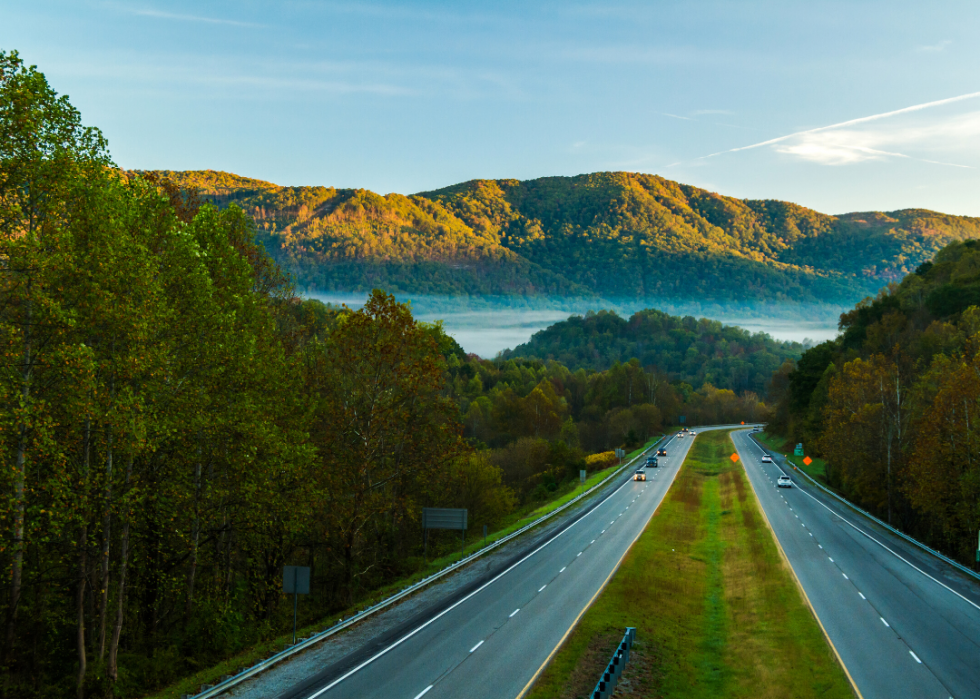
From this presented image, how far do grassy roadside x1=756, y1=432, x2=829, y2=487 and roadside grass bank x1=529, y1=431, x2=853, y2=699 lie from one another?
40.7 m

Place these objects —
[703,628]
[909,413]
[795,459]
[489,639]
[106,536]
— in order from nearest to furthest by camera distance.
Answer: [106,536]
[489,639]
[703,628]
[909,413]
[795,459]

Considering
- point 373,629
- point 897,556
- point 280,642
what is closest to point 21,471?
point 280,642

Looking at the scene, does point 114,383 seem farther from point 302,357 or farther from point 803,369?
point 803,369

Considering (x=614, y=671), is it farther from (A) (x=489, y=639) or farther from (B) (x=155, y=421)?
(B) (x=155, y=421)

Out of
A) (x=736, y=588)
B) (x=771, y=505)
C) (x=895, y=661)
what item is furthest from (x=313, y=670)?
(x=771, y=505)

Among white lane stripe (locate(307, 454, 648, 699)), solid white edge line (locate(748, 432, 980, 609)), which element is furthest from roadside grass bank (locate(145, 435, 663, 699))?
solid white edge line (locate(748, 432, 980, 609))

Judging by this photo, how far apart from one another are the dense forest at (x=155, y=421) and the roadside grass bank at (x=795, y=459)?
196ft

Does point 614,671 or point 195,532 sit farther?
point 195,532

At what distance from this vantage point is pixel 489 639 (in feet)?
74.8

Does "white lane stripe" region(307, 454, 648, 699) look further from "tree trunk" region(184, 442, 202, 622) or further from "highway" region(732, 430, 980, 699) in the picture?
"highway" region(732, 430, 980, 699)

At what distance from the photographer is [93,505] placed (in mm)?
19344

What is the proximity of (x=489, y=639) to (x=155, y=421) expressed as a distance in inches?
462

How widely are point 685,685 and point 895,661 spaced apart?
6521 mm

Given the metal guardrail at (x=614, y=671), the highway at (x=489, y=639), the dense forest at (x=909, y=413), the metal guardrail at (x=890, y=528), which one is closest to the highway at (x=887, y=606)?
the metal guardrail at (x=890, y=528)
